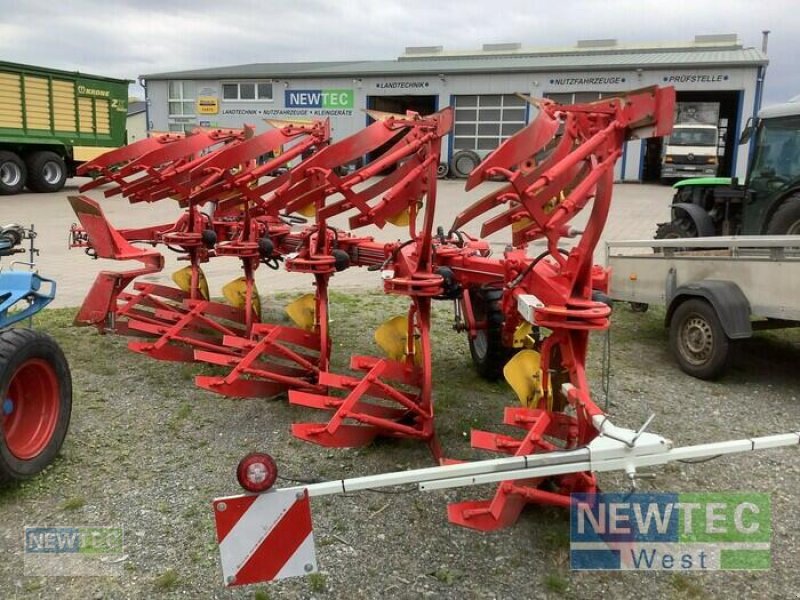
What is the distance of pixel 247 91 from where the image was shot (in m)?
28.1

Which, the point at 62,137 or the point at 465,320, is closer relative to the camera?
the point at 465,320

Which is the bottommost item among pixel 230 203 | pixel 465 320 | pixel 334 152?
pixel 465 320

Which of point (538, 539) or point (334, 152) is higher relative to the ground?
point (334, 152)

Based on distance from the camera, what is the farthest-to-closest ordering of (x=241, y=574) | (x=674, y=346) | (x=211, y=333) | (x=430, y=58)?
(x=430, y=58), (x=211, y=333), (x=674, y=346), (x=241, y=574)

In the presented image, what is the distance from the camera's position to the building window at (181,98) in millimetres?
28406

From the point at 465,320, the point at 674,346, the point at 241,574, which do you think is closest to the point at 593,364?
the point at 674,346

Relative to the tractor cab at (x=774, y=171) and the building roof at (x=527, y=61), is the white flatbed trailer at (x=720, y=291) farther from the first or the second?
the building roof at (x=527, y=61)

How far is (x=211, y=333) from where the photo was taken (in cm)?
608

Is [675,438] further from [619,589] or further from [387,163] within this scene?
[387,163]

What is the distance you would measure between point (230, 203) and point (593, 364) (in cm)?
315

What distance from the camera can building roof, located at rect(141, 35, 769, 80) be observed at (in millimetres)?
23375

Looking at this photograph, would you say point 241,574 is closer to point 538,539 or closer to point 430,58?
point 538,539

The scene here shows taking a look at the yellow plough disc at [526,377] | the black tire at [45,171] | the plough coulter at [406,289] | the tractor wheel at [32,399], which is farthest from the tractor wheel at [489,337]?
the black tire at [45,171]

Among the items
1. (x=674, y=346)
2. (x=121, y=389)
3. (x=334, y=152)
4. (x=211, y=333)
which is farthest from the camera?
(x=211, y=333)
